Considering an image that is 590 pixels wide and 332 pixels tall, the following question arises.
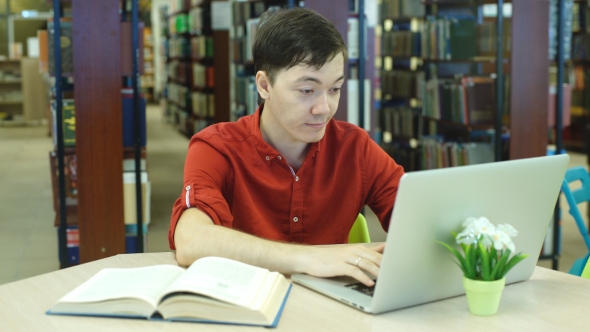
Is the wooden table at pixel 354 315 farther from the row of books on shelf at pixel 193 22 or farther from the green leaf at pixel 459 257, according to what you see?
the row of books on shelf at pixel 193 22

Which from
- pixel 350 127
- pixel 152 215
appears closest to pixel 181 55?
pixel 152 215

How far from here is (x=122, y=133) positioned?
3.32 meters

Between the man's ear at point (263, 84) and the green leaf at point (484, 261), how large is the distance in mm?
753

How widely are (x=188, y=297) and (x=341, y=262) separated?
0.33 metres

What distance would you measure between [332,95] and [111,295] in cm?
71

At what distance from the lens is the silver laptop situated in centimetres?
112

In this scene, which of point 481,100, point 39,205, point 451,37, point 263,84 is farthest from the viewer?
point 39,205

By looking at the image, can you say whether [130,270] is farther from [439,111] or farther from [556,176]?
[439,111]

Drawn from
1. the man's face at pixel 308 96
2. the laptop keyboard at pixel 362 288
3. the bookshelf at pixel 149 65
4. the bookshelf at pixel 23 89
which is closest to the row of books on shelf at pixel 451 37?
the man's face at pixel 308 96

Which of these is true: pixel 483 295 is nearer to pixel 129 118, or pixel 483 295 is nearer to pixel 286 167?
pixel 286 167

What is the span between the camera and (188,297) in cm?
117

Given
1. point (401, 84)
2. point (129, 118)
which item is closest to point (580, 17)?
point (401, 84)

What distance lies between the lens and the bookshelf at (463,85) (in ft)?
12.1

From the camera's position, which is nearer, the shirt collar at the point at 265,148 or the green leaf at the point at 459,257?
the green leaf at the point at 459,257
